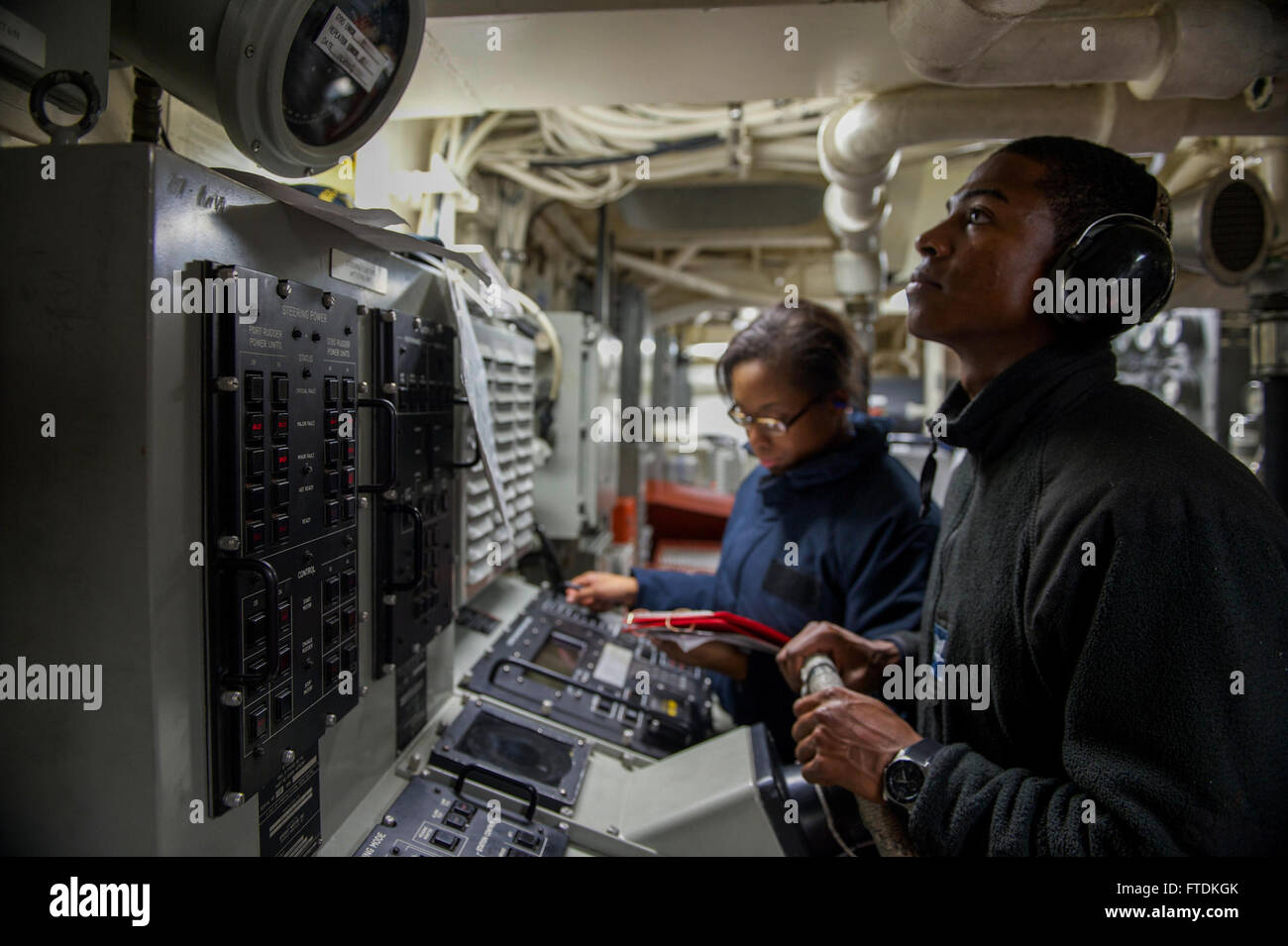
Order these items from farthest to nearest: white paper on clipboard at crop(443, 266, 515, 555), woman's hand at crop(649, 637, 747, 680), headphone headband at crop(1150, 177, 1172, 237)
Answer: woman's hand at crop(649, 637, 747, 680) < white paper on clipboard at crop(443, 266, 515, 555) < headphone headband at crop(1150, 177, 1172, 237)

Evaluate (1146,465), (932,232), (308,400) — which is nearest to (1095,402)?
(1146,465)

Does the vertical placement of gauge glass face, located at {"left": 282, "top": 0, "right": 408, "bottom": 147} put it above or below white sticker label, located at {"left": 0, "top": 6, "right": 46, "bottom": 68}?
above

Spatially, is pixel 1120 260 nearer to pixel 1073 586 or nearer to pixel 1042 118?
pixel 1073 586

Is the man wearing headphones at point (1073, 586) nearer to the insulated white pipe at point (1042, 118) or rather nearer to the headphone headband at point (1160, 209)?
the headphone headband at point (1160, 209)

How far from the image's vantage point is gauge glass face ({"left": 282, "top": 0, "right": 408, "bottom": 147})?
908 millimetres

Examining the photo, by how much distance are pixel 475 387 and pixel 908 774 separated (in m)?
0.93

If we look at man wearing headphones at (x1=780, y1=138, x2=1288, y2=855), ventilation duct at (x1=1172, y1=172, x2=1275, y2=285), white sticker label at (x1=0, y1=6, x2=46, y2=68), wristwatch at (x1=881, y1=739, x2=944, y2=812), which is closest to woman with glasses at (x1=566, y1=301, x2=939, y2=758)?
man wearing headphones at (x1=780, y1=138, x2=1288, y2=855)

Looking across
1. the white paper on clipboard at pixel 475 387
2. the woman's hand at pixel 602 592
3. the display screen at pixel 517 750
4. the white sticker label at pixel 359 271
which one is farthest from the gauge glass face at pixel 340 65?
the woman's hand at pixel 602 592

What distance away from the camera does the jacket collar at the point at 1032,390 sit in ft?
3.54

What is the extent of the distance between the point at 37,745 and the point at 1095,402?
53.3 inches

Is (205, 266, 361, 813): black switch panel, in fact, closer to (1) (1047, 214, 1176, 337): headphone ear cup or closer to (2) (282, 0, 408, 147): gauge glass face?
(2) (282, 0, 408, 147): gauge glass face

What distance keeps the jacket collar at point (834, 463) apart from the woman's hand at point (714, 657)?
0.41 meters

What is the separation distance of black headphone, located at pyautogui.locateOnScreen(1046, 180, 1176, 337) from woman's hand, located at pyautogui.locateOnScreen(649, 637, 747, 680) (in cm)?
107
